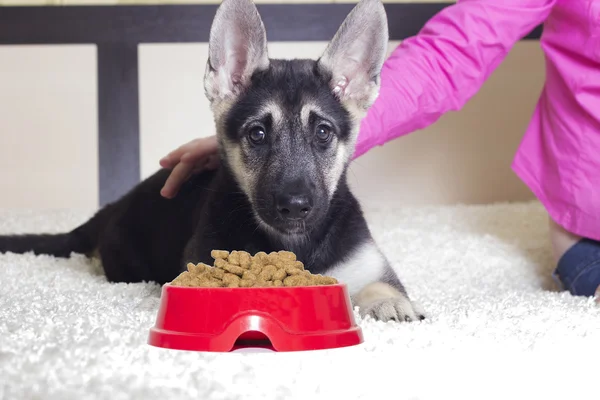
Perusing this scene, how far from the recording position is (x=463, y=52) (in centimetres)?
274

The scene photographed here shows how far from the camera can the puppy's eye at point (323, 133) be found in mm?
2215

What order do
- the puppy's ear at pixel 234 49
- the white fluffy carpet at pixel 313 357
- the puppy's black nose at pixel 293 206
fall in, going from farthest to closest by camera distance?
the puppy's ear at pixel 234 49
the puppy's black nose at pixel 293 206
the white fluffy carpet at pixel 313 357

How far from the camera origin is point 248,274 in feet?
5.01

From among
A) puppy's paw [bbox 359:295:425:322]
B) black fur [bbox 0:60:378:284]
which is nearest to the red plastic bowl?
puppy's paw [bbox 359:295:425:322]

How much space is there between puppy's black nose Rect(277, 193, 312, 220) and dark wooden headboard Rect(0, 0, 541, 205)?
3.09 metres

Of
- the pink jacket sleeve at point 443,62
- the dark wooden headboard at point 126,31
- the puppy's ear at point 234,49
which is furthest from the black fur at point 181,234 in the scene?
the dark wooden headboard at point 126,31

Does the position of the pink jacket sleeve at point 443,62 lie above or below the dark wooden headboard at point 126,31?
above

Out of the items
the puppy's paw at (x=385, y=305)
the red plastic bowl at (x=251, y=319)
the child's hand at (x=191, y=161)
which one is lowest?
the child's hand at (x=191, y=161)

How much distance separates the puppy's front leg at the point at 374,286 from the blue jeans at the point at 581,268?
0.82 metres

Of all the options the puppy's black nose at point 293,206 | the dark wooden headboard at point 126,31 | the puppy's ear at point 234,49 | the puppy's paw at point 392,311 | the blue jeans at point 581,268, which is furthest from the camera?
the dark wooden headboard at point 126,31

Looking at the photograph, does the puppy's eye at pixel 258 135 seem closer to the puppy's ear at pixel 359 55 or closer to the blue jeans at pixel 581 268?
the puppy's ear at pixel 359 55

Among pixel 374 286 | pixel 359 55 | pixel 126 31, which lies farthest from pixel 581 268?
pixel 126 31

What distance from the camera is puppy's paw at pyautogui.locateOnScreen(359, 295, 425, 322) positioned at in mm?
1811

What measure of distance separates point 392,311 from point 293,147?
1.88ft
